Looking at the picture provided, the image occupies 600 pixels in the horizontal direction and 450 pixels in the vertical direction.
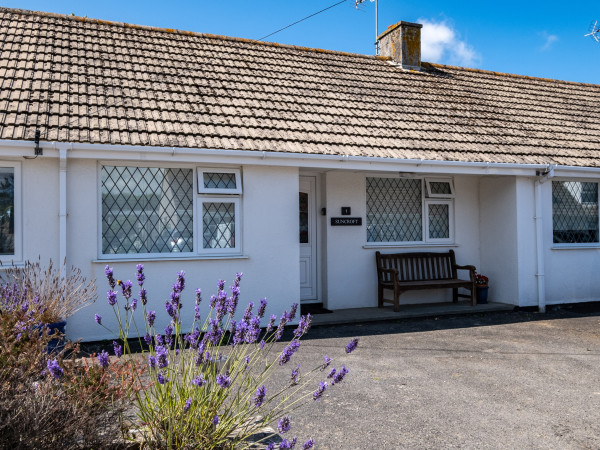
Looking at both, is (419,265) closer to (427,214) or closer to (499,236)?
(427,214)

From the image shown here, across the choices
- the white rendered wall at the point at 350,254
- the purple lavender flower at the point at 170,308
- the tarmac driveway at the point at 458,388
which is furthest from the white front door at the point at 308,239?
the purple lavender flower at the point at 170,308

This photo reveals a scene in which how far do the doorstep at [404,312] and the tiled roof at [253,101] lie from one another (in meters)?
2.72

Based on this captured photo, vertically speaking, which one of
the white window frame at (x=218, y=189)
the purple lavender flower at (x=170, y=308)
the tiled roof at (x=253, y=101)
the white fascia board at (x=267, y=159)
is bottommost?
the purple lavender flower at (x=170, y=308)

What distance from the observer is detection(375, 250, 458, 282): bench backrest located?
34.8 ft

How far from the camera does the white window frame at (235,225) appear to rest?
8.52 meters

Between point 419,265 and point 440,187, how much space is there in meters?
1.69

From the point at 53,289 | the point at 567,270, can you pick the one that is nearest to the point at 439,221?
the point at 567,270

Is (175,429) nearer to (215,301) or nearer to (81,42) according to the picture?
(215,301)

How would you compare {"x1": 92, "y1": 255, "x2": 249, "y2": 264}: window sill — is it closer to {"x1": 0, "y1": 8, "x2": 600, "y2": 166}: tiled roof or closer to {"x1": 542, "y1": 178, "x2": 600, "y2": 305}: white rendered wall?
{"x1": 0, "y1": 8, "x2": 600, "y2": 166}: tiled roof

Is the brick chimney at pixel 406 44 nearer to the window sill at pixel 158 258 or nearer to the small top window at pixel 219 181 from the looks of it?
the small top window at pixel 219 181

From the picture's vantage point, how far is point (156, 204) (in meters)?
8.36

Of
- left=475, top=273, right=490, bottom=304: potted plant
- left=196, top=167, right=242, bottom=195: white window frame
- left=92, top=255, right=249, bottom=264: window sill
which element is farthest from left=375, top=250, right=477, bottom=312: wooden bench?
left=196, top=167, right=242, bottom=195: white window frame

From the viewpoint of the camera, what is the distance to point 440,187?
37.3 feet

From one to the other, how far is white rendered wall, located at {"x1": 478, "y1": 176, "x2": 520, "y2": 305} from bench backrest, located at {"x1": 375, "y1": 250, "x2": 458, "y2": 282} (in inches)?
31.4
